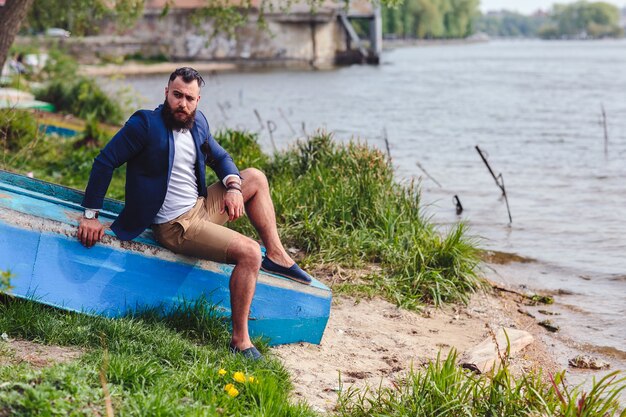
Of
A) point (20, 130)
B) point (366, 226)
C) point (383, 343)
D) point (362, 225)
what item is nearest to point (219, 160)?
point (383, 343)

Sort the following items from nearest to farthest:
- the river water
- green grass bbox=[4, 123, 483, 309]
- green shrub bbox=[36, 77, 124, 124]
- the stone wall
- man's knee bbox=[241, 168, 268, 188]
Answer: man's knee bbox=[241, 168, 268, 188]
green grass bbox=[4, 123, 483, 309]
the river water
green shrub bbox=[36, 77, 124, 124]
the stone wall

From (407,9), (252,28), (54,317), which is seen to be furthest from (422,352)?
(407,9)

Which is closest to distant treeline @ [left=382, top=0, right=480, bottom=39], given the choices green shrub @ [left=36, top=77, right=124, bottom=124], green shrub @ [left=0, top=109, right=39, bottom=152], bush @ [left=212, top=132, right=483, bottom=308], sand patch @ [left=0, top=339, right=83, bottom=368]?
green shrub @ [left=36, top=77, right=124, bottom=124]

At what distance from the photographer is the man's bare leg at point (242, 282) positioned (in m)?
5.05

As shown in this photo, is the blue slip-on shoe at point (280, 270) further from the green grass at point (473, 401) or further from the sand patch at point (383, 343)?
the green grass at point (473, 401)

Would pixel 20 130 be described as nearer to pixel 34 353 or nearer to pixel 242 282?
pixel 242 282

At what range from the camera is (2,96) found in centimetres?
1602

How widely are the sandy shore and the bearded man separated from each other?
55cm

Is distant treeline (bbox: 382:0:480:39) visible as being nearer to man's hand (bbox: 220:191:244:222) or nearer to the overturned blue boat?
the overturned blue boat

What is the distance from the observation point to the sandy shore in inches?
208

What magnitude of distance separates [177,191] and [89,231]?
0.57 metres

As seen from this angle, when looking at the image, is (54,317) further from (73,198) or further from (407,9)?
(407,9)

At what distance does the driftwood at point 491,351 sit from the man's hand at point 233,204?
71.6 inches

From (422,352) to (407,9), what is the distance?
11418 cm
